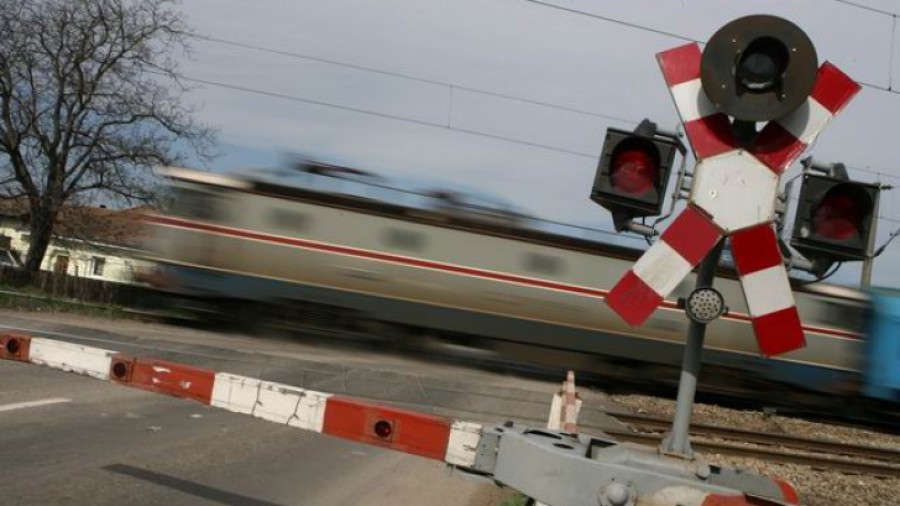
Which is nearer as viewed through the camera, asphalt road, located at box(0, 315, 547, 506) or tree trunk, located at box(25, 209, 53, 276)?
asphalt road, located at box(0, 315, 547, 506)

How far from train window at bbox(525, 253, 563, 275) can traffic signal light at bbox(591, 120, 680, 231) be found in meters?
13.3

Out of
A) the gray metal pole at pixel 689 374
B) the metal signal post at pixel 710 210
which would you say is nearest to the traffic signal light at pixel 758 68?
the metal signal post at pixel 710 210

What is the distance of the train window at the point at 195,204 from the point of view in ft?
49.4

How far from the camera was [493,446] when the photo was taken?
10.3 ft

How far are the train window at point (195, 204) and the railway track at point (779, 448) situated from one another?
7.92 metres

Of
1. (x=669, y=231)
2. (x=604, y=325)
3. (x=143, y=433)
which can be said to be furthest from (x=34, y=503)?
(x=604, y=325)

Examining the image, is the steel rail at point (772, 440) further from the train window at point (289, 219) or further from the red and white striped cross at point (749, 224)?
the red and white striped cross at point (749, 224)

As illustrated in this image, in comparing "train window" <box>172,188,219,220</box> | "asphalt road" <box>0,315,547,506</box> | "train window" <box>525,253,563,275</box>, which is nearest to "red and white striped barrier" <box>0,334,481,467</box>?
"asphalt road" <box>0,315,547,506</box>

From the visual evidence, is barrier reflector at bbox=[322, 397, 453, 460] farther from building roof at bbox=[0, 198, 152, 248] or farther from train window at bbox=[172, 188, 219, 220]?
building roof at bbox=[0, 198, 152, 248]

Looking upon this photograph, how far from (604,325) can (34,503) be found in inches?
529

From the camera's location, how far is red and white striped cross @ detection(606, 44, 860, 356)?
10.6ft

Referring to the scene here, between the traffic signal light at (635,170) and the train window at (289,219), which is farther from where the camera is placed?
the train window at (289,219)

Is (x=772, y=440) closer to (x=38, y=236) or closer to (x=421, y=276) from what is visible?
(x=421, y=276)

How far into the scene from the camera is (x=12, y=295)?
21.0 m
